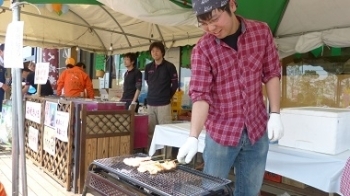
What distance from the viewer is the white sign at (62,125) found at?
3020mm

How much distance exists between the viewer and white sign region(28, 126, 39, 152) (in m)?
3.90

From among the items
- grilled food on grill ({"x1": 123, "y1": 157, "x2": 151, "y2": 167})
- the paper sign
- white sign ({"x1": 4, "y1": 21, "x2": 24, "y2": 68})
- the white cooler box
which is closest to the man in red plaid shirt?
grilled food on grill ({"x1": 123, "y1": 157, "x2": 151, "y2": 167})

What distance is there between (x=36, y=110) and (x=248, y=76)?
3.34 m

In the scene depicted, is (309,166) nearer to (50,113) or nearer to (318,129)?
(318,129)

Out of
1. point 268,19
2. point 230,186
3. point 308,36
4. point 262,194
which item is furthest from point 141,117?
point 230,186

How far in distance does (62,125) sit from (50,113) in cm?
46

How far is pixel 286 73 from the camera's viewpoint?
4.50m

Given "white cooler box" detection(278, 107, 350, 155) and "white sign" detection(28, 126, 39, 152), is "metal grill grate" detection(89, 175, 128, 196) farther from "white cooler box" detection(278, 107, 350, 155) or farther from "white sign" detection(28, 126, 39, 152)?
"white sign" detection(28, 126, 39, 152)

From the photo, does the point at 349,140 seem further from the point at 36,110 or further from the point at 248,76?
the point at 36,110

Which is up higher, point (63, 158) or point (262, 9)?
point (262, 9)

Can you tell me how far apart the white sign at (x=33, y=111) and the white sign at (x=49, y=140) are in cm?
27

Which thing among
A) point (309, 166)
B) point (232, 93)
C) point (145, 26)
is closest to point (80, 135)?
point (232, 93)

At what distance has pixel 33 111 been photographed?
3.97 metres

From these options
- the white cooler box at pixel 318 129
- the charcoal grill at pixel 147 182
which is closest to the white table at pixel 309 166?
the white cooler box at pixel 318 129
